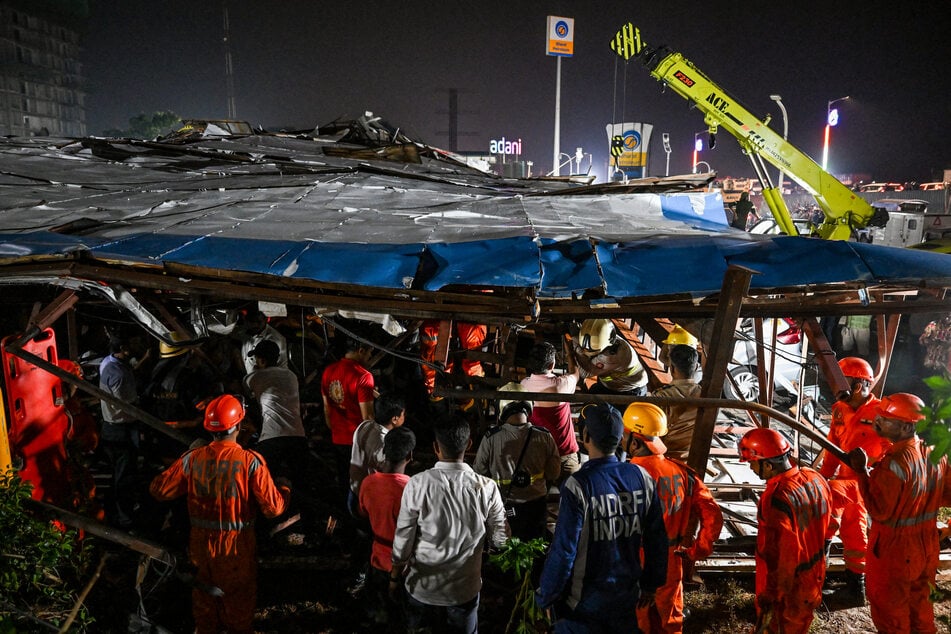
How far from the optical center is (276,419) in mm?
5609

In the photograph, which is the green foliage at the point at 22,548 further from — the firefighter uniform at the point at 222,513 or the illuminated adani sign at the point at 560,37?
the illuminated adani sign at the point at 560,37

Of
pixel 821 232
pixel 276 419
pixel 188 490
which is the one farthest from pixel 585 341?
pixel 821 232

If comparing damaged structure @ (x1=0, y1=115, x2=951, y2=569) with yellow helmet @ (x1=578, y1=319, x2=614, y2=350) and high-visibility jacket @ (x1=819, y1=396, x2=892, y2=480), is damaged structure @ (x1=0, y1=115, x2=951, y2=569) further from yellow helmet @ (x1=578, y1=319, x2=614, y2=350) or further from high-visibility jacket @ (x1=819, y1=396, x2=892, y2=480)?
yellow helmet @ (x1=578, y1=319, x2=614, y2=350)

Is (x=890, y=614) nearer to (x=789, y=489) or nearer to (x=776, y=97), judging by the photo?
(x=789, y=489)

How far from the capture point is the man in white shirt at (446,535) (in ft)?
12.1

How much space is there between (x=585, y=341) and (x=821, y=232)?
809 centimetres

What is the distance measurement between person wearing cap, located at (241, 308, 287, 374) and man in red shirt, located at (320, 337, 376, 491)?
49.8 inches

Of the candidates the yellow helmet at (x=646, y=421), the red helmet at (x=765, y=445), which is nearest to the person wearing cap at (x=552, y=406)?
the yellow helmet at (x=646, y=421)

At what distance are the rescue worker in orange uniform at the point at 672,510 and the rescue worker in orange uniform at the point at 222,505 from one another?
295cm

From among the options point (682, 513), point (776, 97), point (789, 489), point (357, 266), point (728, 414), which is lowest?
point (728, 414)

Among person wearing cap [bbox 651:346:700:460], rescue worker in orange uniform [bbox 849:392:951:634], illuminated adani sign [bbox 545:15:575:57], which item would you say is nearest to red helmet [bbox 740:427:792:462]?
rescue worker in orange uniform [bbox 849:392:951:634]

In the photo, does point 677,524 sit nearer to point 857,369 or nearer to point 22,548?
point 857,369

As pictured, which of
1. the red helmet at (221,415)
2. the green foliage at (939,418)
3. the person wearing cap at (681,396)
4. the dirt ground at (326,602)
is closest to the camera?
the green foliage at (939,418)

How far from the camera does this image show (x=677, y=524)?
162 inches
